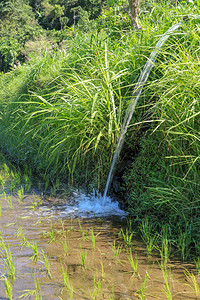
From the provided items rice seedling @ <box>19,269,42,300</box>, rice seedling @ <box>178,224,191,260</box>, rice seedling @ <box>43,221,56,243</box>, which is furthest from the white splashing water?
rice seedling @ <box>19,269,42,300</box>

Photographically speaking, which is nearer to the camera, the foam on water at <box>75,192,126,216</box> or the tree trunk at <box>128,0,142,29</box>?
the foam on water at <box>75,192,126,216</box>

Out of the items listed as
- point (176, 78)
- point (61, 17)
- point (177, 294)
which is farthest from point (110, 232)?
point (61, 17)

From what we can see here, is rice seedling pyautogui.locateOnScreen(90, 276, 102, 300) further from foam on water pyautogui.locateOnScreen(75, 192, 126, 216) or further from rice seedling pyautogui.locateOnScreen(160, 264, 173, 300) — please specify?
foam on water pyautogui.locateOnScreen(75, 192, 126, 216)

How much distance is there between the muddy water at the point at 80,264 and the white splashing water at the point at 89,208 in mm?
145

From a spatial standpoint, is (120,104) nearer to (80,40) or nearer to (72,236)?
(72,236)

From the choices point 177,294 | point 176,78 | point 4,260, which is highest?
point 176,78

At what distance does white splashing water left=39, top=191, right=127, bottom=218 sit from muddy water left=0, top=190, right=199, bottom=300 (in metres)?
0.14

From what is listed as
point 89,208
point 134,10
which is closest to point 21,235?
point 89,208

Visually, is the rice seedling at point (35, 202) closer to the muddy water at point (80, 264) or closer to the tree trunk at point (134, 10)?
the muddy water at point (80, 264)

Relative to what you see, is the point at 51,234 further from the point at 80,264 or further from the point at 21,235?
the point at 80,264

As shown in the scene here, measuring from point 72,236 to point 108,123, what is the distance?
137 centimetres

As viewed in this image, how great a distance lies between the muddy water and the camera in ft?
7.16

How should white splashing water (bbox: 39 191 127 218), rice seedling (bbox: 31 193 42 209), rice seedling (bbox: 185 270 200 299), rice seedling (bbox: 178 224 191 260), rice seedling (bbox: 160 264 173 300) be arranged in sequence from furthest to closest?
rice seedling (bbox: 31 193 42 209) → white splashing water (bbox: 39 191 127 218) → rice seedling (bbox: 178 224 191 260) → rice seedling (bbox: 185 270 200 299) → rice seedling (bbox: 160 264 173 300)

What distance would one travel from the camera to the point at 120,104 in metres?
3.64
